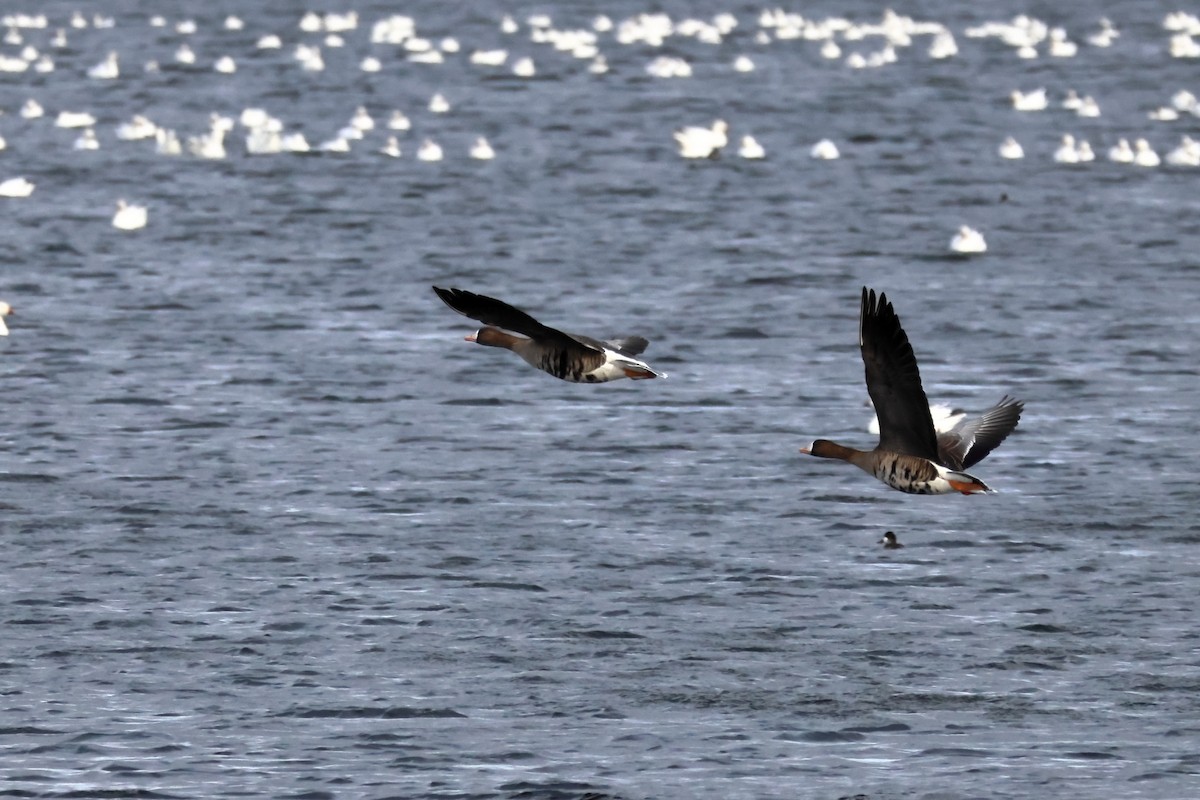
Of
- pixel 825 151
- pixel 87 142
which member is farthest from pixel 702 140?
pixel 87 142

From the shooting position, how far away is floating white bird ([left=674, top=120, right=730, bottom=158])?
41.2 meters

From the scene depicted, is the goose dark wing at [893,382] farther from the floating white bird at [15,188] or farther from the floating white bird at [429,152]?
the floating white bird at [429,152]

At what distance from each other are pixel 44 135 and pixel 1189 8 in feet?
121

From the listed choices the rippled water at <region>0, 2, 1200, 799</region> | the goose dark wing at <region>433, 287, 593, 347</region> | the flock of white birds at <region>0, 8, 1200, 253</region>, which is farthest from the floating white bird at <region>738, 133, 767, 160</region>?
the goose dark wing at <region>433, 287, 593, 347</region>

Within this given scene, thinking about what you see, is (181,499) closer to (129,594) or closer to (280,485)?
(280,485)

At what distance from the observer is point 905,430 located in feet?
50.0

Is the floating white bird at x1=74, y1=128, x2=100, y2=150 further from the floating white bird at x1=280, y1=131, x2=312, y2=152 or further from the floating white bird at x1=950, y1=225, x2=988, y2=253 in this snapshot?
the floating white bird at x1=950, y1=225, x2=988, y2=253

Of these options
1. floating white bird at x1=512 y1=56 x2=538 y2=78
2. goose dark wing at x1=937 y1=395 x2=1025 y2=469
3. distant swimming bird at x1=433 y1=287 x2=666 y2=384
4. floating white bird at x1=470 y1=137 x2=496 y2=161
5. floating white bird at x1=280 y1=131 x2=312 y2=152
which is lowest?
floating white bird at x1=512 y1=56 x2=538 y2=78

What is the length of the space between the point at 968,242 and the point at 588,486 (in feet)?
41.4

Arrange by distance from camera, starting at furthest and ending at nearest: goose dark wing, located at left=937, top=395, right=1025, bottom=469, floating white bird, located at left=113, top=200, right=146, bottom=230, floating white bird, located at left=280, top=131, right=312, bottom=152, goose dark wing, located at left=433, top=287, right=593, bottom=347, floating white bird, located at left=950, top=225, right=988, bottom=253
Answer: floating white bird, located at left=280, top=131, right=312, bottom=152
floating white bird, located at left=113, top=200, right=146, bottom=230
floating white bird, located at left=950, top=225, right=988, bottom=253
goose dark wing, located at left=937, top=395, right=1025, bottom=469
goose dark wing, located at left=433, top=287, right=593, bottom=347

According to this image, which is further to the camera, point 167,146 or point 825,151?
point 167,146

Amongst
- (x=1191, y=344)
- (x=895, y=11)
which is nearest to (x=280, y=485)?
(x=1191, y=344)

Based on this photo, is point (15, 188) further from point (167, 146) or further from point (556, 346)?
point (556, 346)

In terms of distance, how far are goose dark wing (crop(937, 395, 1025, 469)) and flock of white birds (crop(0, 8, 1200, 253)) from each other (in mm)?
21818
